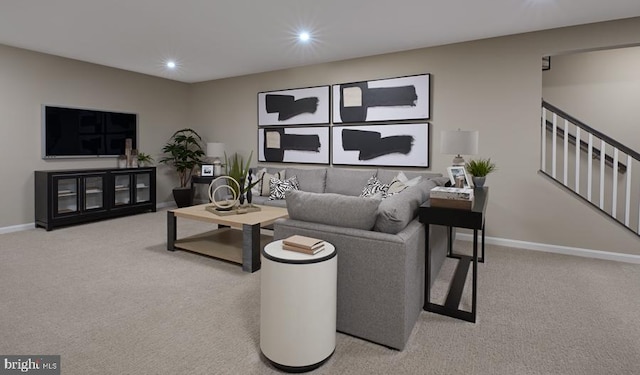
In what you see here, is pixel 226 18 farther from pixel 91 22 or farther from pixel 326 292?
pixel 326 292

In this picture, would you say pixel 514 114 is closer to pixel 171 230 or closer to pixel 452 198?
→ pixel 452 198

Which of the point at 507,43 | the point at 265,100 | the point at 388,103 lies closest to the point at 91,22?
the point at 265,100

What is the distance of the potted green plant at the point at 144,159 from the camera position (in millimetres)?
5934

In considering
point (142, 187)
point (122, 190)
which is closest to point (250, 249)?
point (122, 190)

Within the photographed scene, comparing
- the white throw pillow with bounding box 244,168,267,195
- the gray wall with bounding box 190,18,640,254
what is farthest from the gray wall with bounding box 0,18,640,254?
the white throw pillow with bounding box 244,168,267,195

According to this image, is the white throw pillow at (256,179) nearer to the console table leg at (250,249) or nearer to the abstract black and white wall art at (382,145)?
the abstract black and white wall art at (382,145)

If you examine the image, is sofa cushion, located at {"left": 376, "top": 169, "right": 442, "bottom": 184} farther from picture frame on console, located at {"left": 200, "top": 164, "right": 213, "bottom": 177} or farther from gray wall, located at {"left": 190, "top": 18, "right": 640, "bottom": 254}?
picture frame on console, located at {"left": 200, "top": 164, "right": 213, "bottom": 177}

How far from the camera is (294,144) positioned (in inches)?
219

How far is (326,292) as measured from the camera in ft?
5.82

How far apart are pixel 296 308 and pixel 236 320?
77 cm

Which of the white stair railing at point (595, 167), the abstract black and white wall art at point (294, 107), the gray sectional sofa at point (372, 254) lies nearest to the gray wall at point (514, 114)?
the white stair railing at point (595, 167)

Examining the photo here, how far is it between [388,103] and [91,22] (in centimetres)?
346

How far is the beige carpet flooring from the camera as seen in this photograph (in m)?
1.83

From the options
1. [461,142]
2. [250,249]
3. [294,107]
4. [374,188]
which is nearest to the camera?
[461,142]
